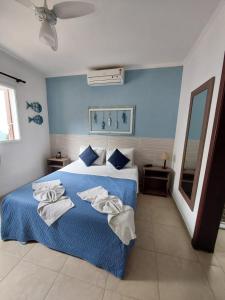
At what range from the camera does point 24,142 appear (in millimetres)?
2955

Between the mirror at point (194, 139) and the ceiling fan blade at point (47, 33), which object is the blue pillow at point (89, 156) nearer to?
the mirror at point (194, 139)

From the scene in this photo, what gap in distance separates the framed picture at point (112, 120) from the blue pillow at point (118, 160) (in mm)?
589

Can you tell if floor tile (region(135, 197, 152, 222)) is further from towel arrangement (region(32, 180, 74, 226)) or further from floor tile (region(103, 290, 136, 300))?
towel arrangement (region(32, 180, 74, 226))

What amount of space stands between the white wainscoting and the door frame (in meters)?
1.59

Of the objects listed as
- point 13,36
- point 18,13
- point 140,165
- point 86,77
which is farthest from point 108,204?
point 86,77

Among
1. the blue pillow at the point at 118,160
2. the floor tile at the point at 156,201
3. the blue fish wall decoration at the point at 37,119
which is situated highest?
the blue fish wall decoration at the point at 37,119

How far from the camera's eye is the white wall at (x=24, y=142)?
8.35ft

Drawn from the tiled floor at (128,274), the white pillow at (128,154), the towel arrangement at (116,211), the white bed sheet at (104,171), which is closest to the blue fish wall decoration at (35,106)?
the white bed sheet at (104,171)

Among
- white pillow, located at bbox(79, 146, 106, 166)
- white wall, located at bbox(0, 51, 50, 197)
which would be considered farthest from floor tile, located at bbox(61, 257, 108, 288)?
white wall, located at bbox(0, 51, 50, 197)

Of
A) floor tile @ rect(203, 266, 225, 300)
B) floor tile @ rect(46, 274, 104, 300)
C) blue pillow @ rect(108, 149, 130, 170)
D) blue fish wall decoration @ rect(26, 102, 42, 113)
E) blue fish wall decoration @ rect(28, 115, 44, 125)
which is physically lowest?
floor tile @ rect(203, 266, 225, 300)

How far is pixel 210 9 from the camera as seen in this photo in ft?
4.84

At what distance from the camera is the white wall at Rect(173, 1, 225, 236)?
143cm

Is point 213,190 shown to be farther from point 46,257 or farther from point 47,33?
point 47,33

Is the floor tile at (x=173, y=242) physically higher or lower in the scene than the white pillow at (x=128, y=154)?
lower
